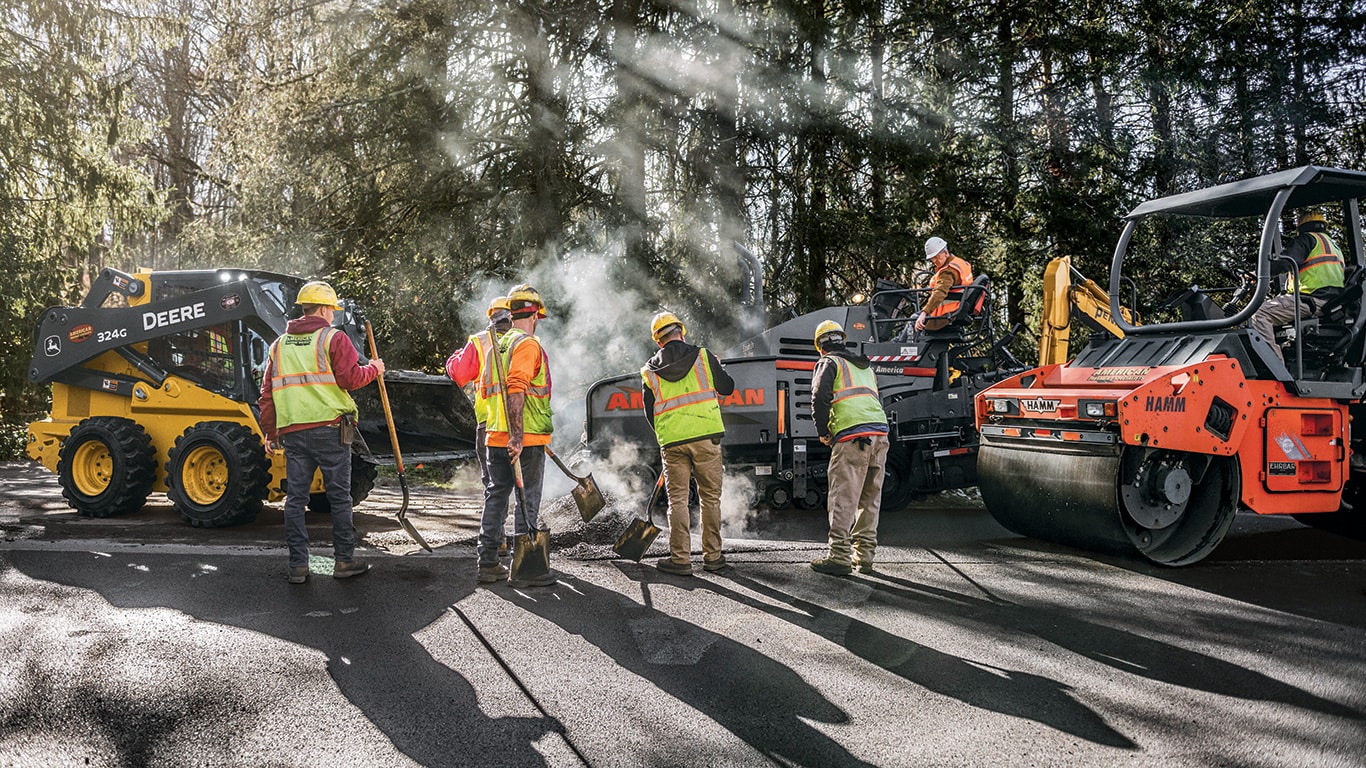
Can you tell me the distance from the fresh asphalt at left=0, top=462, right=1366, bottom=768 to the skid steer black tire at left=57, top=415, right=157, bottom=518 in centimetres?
148

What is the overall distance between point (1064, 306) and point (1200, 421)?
234cm

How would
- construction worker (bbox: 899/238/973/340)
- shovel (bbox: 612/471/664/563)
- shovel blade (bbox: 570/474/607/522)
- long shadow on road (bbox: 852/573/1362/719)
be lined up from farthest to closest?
construction worker (bbox: 899/238/973/340)
shovel blade (bbox: 570/474/607/522)
shovel (bbox: 612/471/664/563)
long shadow on road (bbox: 852/573/1362/719)

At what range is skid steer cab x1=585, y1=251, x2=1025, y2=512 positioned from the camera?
28.5ft

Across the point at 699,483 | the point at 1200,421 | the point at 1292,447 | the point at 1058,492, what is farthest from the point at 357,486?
the point at 1292,447

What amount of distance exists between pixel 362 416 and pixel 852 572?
16.4 ft

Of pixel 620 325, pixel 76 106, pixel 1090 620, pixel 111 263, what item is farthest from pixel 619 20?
pixel 1090 620

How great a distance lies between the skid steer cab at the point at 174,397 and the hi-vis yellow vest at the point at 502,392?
240 centimetres

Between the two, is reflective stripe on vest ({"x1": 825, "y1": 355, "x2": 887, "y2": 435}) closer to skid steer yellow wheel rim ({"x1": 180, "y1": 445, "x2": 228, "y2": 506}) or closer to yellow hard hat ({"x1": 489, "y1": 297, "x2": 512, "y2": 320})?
yellow hard hat ({"x1": 489, "y1": 297, "x2": 512, "y2": 320})

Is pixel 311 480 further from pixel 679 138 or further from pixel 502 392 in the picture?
pixel 679 138

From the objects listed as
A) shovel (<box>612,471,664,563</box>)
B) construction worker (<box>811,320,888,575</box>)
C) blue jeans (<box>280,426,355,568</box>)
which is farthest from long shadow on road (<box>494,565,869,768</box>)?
construction worker (<box>811,320,888,575</box>)

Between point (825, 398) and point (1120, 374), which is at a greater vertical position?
point (1120, 374)

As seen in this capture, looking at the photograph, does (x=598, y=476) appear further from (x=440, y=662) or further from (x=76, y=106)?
(x=76, y=106)

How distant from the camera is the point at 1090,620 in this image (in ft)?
16.9

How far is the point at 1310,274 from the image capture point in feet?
23.0
